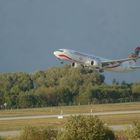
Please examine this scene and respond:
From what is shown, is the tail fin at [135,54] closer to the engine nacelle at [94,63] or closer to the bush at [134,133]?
the engine nacelle at [94,63]

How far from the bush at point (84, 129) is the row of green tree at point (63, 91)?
3269 inches

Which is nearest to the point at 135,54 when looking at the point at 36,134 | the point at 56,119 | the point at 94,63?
the point at 94,63

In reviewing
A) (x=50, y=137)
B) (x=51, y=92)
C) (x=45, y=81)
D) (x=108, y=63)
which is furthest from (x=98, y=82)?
(x=50, y=137)

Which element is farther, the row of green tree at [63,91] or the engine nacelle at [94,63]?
the row of green tree at [63,91]

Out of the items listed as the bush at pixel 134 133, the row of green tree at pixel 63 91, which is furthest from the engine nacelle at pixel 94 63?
the bush at pixel 134 133

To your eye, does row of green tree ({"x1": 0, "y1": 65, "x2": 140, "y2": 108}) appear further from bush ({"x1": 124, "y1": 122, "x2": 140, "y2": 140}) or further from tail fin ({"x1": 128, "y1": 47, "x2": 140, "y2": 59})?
bush ({"x1": 124, "y1": 122, "x2": 140, "y2": 140})

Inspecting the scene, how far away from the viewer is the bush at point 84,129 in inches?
889

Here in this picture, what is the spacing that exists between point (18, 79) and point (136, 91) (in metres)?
49.3

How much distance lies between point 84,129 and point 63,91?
10616 centimetres

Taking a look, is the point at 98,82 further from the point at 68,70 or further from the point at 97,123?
the point at 97,123

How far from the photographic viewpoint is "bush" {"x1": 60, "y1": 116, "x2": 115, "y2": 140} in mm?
22578

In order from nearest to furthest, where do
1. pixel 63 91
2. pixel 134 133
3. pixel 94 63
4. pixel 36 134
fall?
pixel 134 133 < pixel 36 134 < pixel 94 63 < pixel 63 91

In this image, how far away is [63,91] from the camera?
423ft

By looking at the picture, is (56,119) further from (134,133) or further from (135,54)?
Result: (135,54)
